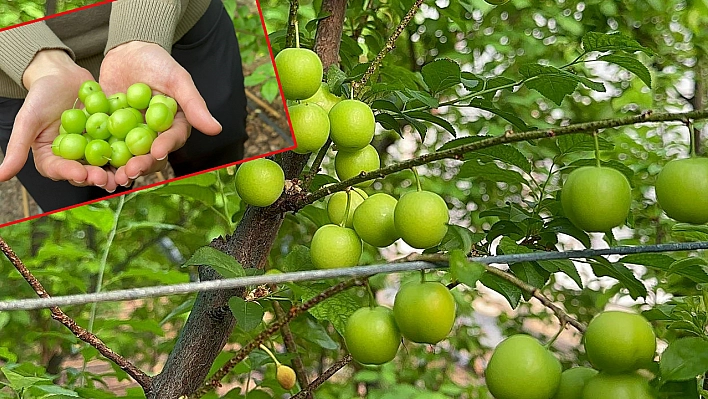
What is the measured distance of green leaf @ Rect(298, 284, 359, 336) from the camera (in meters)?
0.72

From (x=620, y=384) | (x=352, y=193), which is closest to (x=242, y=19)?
(x=352, y=193)

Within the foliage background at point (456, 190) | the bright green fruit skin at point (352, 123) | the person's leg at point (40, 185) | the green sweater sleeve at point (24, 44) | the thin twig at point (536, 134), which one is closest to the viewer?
the thin twig at point (536, 134)

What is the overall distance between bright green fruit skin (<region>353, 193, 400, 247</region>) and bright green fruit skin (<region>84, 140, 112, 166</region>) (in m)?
0.33

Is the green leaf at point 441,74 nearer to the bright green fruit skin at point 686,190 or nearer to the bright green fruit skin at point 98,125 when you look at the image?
the bright green fruit skin at point 686,190

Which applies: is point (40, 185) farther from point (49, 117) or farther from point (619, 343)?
point (619, 343)

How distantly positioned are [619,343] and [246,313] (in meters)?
Answer: 0.32

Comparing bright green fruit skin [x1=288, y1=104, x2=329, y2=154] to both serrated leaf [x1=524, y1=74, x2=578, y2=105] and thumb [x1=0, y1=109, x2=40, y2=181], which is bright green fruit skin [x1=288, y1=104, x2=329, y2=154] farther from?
thumb [x1=0, y1=109, x2=40, y2=181]

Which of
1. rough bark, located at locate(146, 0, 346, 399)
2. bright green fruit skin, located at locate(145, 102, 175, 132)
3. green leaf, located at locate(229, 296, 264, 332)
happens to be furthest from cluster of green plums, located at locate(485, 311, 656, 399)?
bright green fruit skin, located at locate(145, 102, 175, 132)

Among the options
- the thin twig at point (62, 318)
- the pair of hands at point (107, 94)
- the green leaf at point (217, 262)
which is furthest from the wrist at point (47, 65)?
the green leaf at point (217, 262)

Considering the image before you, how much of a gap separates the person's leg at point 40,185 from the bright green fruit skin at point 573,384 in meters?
0.66

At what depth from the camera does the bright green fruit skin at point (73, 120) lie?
827 mm

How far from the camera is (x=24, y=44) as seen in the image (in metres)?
0.80

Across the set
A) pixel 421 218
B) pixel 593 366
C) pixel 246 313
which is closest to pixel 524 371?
pixel 593 366

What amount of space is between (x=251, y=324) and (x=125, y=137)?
313 mm
